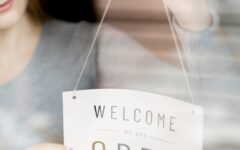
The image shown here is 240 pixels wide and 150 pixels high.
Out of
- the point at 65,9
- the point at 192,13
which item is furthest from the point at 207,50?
the point at 65,9

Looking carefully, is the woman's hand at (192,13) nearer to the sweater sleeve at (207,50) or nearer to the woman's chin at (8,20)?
the sweater sleeve at (207,50)

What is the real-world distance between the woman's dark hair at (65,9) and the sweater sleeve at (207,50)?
0.42 feet

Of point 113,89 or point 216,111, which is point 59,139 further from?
point 216,111

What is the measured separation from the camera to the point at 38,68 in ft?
2.35

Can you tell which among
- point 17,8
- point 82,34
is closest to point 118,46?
point 82,34

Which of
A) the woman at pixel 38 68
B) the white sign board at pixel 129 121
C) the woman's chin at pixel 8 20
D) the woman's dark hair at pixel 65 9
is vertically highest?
the woman's dark hair at pixel 65 9

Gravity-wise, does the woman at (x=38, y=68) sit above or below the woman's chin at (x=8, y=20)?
below

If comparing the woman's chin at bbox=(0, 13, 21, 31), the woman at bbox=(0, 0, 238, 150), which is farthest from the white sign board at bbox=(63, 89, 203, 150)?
the woman's chin at bbox=(0, 13, 21, 31)

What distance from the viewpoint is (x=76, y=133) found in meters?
0.68

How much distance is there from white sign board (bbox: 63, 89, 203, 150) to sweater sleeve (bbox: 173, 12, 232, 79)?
54mm

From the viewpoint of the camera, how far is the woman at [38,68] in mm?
680

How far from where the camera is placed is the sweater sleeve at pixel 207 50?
24.6 inches

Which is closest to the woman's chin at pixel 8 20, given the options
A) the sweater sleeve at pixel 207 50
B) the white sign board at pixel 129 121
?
the white sign board at pixel 129 121

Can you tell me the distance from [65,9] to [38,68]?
10cm
